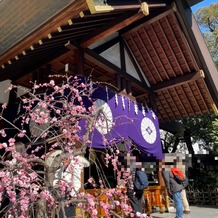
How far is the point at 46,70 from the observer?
709cm

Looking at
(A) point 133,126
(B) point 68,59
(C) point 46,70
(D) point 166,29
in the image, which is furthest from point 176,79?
(C) point 46,70

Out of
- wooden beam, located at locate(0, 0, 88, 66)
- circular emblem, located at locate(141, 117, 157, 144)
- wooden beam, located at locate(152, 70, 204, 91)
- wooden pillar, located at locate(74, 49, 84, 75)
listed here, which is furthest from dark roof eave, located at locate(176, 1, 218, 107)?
wooden beam, located at locate(0, 0, 88, 66)

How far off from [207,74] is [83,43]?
12.9 ft

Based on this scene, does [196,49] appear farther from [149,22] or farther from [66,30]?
[66,30]

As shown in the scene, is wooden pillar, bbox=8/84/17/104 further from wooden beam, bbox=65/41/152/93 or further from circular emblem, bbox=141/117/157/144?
circular emblem, bbox=141/117/157/144

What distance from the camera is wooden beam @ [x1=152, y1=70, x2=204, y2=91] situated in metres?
7.84

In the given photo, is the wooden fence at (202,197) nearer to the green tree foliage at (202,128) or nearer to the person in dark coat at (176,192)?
the green tree foliage at (202,128)

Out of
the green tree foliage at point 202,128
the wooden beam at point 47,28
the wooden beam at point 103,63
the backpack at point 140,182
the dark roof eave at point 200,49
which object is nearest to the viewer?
the wooden beam at point 47,28

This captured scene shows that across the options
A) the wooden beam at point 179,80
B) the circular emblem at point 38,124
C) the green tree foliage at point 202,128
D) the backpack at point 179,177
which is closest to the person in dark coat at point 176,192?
the backpack at point 179,177

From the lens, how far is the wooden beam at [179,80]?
7.84 metres

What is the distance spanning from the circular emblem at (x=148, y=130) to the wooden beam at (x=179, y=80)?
1422mm

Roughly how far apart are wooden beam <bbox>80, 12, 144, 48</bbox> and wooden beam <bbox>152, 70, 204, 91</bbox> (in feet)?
10.5

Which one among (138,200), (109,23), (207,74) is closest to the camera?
(138,200)

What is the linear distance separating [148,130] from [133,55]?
7.82 feet
